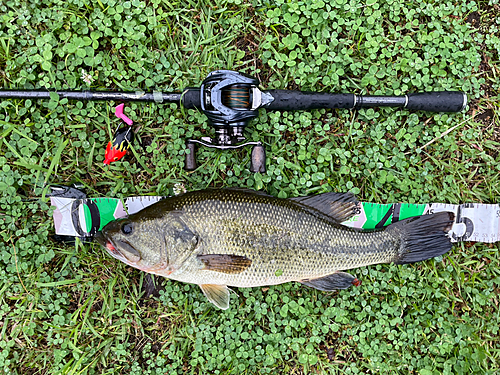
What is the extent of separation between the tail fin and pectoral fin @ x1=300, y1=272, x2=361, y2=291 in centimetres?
50

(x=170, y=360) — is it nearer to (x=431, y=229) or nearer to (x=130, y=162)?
(x=130, y=162)

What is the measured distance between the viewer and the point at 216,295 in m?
3.11

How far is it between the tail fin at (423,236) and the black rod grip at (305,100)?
1.28m

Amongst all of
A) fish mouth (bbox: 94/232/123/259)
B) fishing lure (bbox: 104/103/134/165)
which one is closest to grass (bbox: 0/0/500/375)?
fishing lure (bbox: 104/103/134/165)

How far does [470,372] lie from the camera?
3.37m

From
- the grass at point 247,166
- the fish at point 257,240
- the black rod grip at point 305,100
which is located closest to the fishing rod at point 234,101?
the black rod grip at point 305,100

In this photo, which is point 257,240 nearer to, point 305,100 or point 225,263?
point 225,263

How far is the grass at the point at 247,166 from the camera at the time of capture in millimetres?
3285

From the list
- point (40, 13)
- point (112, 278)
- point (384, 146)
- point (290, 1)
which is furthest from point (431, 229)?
point (40, 13)

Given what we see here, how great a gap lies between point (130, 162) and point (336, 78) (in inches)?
89.0

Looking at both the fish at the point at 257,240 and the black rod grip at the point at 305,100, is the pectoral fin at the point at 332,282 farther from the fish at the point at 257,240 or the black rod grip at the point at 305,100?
the black rod grip at the point at 305,100

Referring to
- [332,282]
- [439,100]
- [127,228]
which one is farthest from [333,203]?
[127,228]

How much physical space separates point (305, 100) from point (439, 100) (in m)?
1.32

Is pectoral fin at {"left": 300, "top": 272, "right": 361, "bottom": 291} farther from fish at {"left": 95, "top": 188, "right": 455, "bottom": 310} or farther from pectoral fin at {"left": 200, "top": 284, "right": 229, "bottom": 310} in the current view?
pectoral fin at {"left": 200, "top": 284, "right": 229, "bottom": 310}
